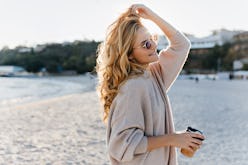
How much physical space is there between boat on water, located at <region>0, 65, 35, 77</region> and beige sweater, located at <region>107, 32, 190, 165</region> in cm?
9651

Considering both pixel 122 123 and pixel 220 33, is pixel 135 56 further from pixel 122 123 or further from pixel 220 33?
pixel 220 33

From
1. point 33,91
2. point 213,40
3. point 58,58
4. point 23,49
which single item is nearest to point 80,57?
point 58,58

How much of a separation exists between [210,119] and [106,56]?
10369 mm

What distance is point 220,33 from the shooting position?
8219 cm

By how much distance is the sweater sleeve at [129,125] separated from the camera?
1.34 m

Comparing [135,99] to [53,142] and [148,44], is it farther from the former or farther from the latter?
[53,142]

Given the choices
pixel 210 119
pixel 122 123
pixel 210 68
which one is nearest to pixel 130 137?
pixel 122 123

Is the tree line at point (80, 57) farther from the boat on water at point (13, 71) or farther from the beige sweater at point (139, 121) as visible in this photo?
the beige sweater at point (139, 121)

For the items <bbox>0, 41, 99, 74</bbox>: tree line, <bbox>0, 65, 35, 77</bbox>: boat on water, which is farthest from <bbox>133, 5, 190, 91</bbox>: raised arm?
<bbox>0, 65, 35, 77</bbox>: boat on water

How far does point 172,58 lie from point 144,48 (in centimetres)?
20

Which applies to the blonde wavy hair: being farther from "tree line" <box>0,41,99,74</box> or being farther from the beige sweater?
"tree line" <box>0,41,99,74</box>

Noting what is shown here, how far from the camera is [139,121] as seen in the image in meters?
1.34

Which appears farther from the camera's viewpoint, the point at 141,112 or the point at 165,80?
the point at 165,80

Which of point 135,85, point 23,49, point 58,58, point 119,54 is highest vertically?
point 119,54
